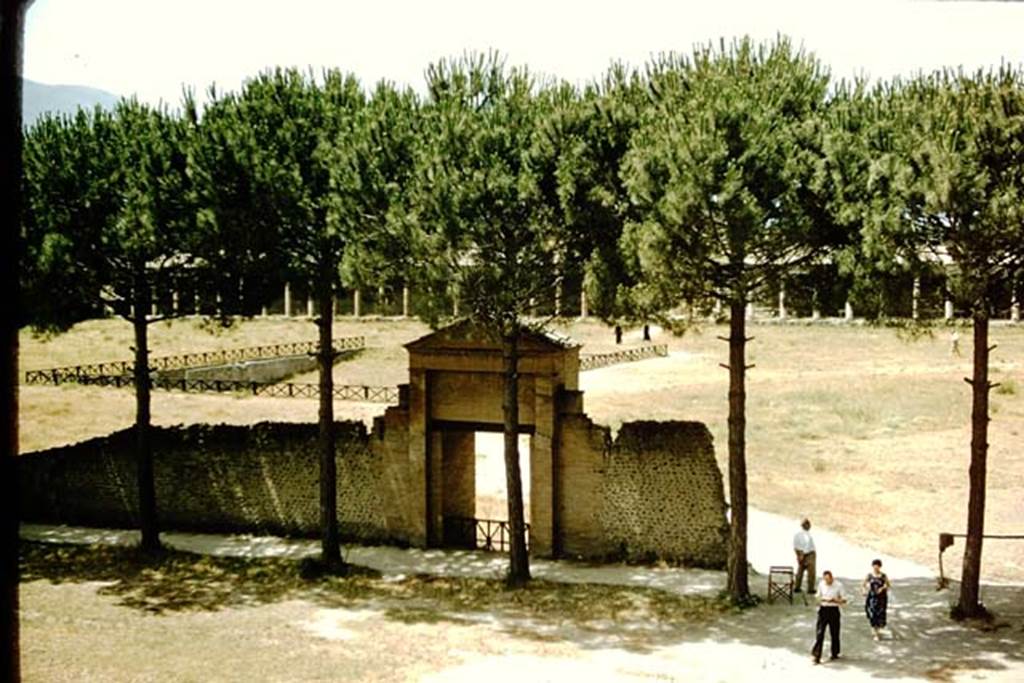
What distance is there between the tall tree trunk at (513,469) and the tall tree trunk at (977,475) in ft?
28.4

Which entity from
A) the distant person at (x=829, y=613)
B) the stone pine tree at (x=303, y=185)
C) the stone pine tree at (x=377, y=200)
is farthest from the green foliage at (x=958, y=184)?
the stone pine tree at (x=303, y=185)

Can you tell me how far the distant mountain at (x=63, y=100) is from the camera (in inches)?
826

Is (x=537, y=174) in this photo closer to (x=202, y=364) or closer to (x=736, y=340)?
(x=736, y=340)

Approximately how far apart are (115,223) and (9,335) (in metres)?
16.2

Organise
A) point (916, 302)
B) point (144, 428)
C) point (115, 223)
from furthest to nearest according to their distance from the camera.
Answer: point (144, 428)
point (115, 223)
point (916, 302)

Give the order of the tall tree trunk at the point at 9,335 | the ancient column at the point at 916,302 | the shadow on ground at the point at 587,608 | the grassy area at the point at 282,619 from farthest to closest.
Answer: the ancient column at the point at 916,302
the shadow on ground at the point at 587,608
the grassy area at the point at 282,619
the tall tree trunk at the point at 9,335

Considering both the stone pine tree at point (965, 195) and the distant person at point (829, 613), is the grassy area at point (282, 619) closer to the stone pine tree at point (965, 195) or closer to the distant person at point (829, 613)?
the distant person at point (829, 613)

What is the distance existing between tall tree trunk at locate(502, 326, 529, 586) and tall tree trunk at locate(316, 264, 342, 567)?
4013 mm

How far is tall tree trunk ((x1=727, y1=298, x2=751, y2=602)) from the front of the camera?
2014 centimetres

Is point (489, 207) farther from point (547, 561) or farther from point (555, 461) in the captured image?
point (547, 561)

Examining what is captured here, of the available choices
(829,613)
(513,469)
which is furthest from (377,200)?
(829,613)

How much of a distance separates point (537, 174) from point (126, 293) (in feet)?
35.3

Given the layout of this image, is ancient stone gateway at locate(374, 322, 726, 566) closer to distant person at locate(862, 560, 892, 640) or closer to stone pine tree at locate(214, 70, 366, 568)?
stone pine tree at locate(214, 70, 366, 568)

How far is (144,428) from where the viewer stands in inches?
964
